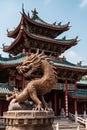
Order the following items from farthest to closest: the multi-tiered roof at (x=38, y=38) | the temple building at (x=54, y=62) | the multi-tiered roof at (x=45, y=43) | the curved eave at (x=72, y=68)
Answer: the multi-tiered roof at (x=38, y=38) < the multi-tiered roof at (x=45, y=43) < the curved eave at (x=72, y=68) < the temple building at (x=54, y=62)

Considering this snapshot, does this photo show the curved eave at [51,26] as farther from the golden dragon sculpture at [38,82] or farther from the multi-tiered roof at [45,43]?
the golden dragon sculpture at [38,82]

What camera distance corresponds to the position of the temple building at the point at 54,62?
21603mm

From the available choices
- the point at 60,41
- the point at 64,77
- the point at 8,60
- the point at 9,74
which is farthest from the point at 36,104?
the point at 60,41

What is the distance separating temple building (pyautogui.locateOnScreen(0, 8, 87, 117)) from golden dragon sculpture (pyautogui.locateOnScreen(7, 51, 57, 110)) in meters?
12.8


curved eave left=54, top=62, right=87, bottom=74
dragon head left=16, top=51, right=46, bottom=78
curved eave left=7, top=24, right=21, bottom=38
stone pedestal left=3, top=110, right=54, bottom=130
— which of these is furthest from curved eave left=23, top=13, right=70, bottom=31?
stone pedestal left=3, top=110, right=54, bottom=130

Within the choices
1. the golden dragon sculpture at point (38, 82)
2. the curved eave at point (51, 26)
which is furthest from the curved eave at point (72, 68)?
the golden dragon sculpture at point (38, 82)

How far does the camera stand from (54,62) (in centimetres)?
2380

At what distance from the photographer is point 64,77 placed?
24.5m

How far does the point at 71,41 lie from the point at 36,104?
1989 cm

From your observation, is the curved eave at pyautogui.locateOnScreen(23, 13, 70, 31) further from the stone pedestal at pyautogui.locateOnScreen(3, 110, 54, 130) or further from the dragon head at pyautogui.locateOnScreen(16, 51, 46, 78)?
the stone pedestal at pyautogui.locateOnScreen(3, 110, 54, 130)

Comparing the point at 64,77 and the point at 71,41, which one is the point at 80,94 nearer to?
the point at 64,77

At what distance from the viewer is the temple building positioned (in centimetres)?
2160

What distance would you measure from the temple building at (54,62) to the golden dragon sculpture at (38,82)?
12.8 metres

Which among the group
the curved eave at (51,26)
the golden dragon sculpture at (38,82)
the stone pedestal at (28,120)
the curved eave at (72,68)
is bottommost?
the stone pedestal at (28,120)
